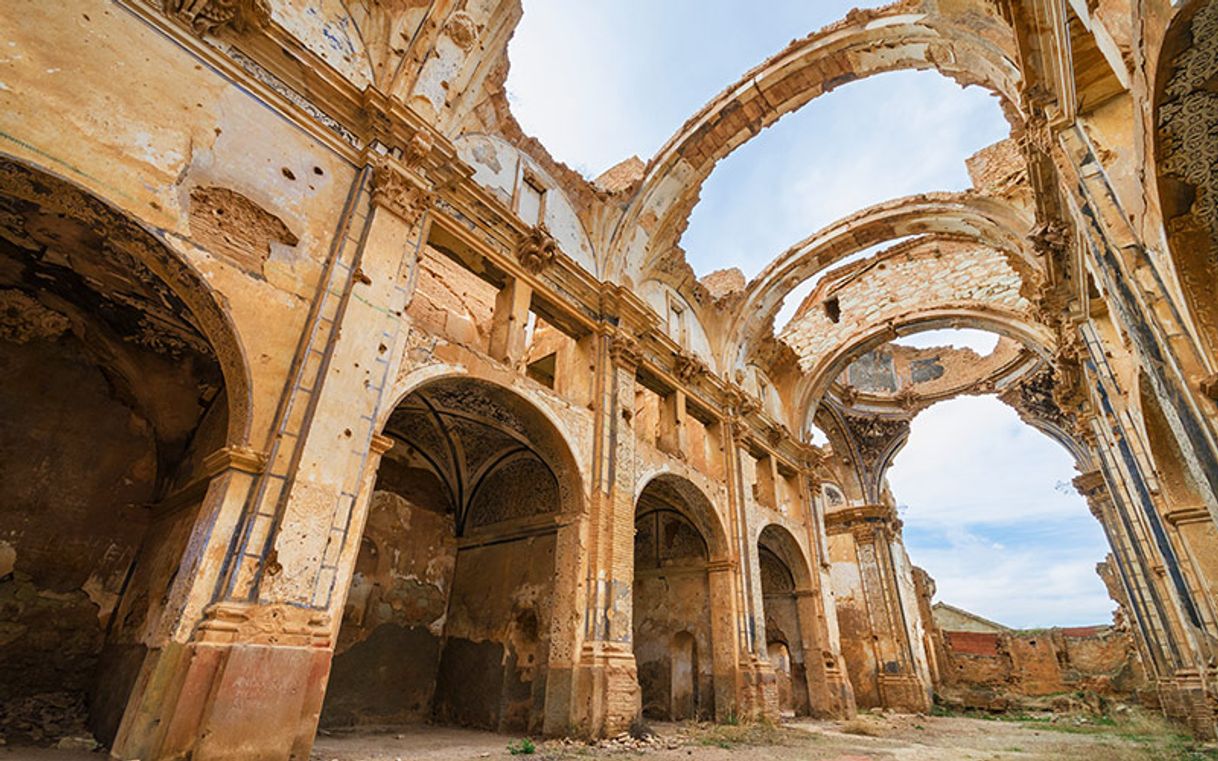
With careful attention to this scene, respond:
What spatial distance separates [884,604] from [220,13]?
62.2ft

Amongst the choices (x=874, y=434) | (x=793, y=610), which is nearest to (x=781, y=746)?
(x=793, y=610)

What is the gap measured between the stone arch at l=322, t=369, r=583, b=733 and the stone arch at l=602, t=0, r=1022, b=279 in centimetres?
369

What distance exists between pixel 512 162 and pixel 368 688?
811 cm

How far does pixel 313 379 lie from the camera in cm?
500

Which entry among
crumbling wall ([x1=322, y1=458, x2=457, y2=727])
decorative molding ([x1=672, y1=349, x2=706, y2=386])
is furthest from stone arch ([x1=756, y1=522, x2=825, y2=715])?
crumbling wall ([x1=322, y1=458, x2=457, y2=727])

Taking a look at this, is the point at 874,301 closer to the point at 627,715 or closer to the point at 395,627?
the point at 627,715

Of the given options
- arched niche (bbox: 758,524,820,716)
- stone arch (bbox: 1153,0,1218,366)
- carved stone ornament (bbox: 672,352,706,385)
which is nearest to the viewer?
stone arch (bbox: 1153,0,1218,366)

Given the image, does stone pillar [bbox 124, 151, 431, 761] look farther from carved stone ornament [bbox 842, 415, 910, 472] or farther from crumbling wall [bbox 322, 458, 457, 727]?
carved stone ornament [bbox 842, 415, 910, 472]

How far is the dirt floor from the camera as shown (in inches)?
218

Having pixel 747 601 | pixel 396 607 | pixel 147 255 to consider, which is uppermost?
pixel 147 255

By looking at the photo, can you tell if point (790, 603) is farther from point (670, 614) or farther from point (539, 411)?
point (539, 411)

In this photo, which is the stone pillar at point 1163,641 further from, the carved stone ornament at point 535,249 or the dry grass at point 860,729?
the carved stone ornament at point 535,249

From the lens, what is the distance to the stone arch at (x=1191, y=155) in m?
2.56

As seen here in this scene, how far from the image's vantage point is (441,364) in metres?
6.28
